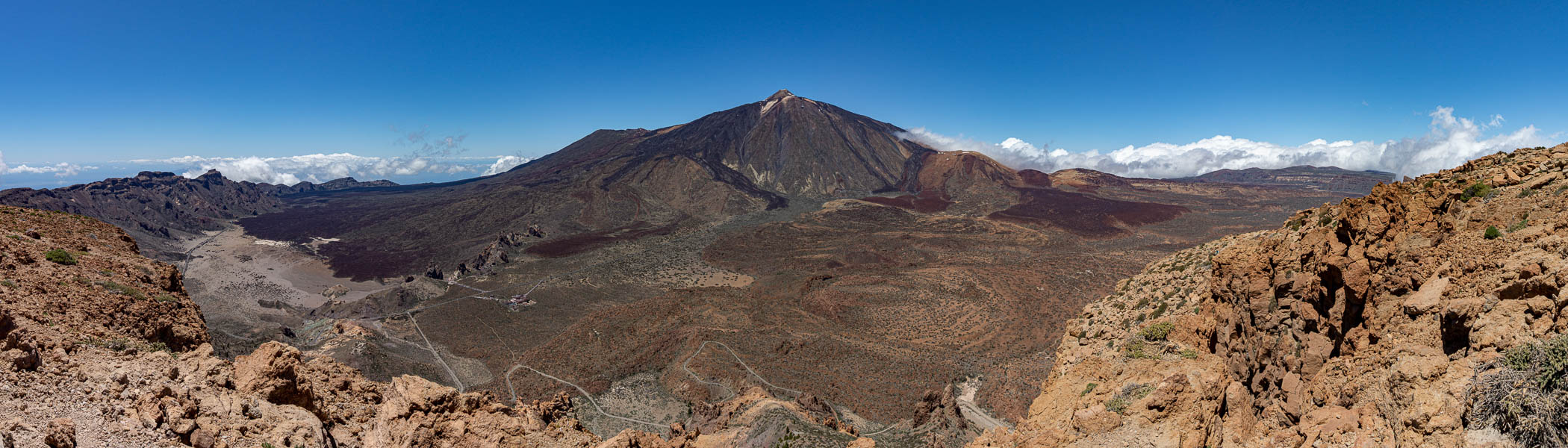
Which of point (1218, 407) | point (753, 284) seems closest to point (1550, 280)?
point (1218, 407)

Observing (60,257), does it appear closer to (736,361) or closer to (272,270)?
(736,361)

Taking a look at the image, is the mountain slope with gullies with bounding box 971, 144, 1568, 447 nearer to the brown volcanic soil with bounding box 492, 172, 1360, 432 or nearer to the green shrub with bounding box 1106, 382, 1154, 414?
the green shrub with bounding box 1106, 382, 1154, 414

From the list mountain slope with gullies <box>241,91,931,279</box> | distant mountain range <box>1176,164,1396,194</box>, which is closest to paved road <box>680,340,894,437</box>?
mountain slope with gullies <box>241,91,931,279</box>

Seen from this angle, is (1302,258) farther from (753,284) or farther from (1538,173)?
(753,284)

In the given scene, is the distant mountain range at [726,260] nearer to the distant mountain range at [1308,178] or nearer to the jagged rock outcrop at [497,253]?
the jagged rock outcrop at [497,253]

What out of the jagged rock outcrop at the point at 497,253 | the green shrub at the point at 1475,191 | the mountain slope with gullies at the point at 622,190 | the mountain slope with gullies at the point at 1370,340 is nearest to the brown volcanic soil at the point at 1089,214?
the mountain slope with gullies at the point at 622,190

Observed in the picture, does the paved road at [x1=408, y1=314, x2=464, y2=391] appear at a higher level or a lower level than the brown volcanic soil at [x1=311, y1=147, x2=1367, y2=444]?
lower
